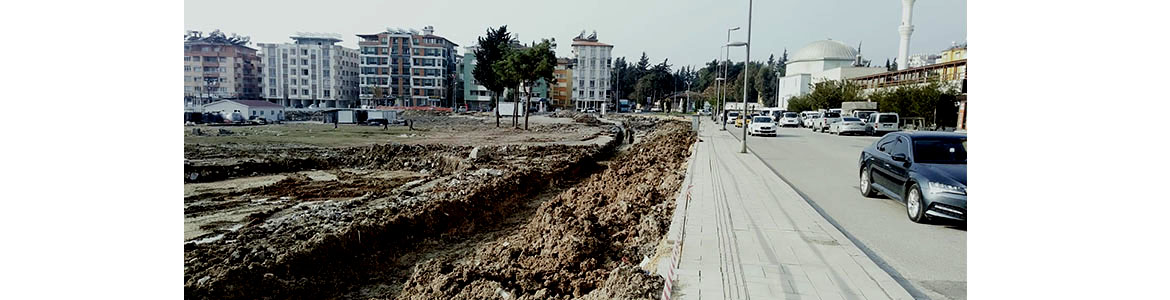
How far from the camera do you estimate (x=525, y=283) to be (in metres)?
5.12

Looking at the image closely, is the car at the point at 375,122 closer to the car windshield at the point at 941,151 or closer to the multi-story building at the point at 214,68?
the multi-story building at the point at 214,68

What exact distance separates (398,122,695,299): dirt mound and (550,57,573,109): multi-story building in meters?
33.4

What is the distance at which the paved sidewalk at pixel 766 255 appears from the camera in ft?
12.6

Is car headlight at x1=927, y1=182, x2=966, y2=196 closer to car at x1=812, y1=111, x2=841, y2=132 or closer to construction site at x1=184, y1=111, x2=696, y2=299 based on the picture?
construction site at x1=184, y1=111, x2=696, y2=299

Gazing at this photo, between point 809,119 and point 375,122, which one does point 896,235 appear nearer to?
point 809,119

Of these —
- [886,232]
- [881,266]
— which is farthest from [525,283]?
[886,232]

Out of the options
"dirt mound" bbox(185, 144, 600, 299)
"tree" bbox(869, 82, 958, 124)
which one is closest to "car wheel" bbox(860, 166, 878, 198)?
"tree" bbox(869, 82, 958, 124)

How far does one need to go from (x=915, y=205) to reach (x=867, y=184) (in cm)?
189

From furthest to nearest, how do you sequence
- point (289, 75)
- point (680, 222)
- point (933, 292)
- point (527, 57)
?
point (289, 75) < point (527, 57) < point (680, 222) < point (933, 292)

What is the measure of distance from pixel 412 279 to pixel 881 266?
431 centimetres

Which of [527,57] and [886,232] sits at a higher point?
[527,57]

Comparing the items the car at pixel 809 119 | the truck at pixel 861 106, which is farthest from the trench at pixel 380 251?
the car at pixel 809 119
